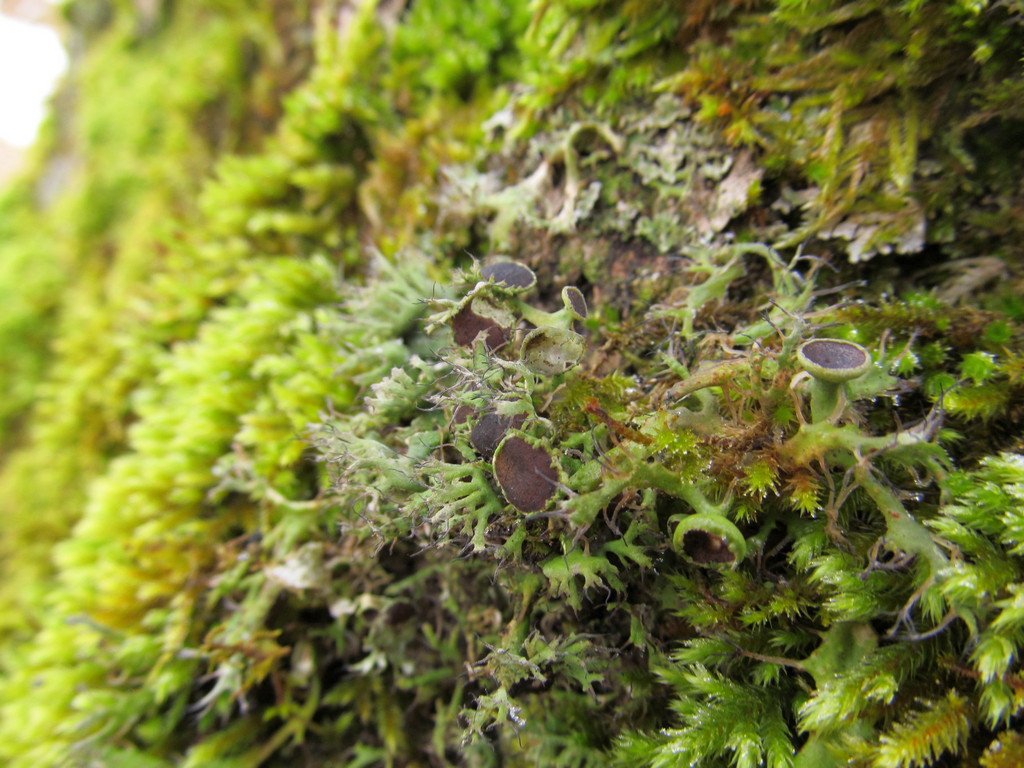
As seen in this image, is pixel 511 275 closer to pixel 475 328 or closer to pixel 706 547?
pixel 475 328

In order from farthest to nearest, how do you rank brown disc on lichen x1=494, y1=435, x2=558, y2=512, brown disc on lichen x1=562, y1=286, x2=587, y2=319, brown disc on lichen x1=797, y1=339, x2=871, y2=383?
brown disc on lichen x1=562, y1=286, x2=587, y2=319
brown disc on lichen x1=494, y1=435, x2=558, y2=512
brown disc on lichen x1=797, y1=339, x2=871, y2=383

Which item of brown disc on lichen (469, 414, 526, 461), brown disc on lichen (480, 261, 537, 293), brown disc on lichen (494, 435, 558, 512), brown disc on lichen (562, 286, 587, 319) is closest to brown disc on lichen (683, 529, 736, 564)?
brown disc on lichen (494, 435, 558, 512)

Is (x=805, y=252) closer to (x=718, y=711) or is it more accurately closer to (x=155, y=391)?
(x=718, y=711)

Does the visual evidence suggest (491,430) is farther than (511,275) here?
No

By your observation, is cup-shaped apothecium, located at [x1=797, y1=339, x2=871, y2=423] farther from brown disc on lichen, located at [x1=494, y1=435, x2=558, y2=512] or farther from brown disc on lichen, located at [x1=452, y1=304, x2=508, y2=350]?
brown disc on lichen, located at [x1=452, y1=304, x2=508, y2=350]

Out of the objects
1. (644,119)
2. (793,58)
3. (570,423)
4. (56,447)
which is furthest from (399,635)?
(56,447)

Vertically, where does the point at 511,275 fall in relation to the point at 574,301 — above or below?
above

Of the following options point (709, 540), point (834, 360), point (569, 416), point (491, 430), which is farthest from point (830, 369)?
point (491, 430)

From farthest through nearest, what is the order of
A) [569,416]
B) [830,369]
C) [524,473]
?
[569,416]
[524,473]
[830,369]
